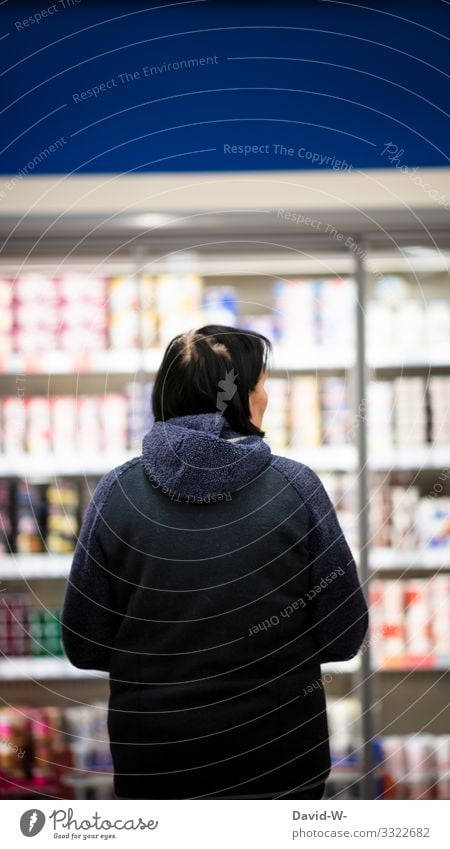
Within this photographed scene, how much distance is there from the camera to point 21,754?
2309 millimetres

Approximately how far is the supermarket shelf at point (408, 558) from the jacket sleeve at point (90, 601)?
1110 mm

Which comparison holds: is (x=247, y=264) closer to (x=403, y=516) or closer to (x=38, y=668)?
(x=403, y=516)

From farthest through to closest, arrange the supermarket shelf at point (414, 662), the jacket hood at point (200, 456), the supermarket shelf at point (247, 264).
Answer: the supermarket shelf at point (414, 662) < the supermarket shelf at point (247, 264) < the jacket hood at point (200, 456)

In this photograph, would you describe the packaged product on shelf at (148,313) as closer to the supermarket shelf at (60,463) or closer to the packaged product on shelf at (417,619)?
the supermarket shelf at (60,463)

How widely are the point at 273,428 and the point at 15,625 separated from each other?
96 cm

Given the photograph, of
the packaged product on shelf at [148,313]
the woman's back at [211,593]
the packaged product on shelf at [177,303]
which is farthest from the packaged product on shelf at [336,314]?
the woman's back at [211,593]

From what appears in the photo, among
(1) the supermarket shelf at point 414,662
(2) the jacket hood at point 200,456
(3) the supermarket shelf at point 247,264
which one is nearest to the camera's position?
(2) the jacket hood at point 200,456

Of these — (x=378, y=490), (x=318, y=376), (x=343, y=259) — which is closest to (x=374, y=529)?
(x=378, y=490)

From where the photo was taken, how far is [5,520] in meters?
2.38

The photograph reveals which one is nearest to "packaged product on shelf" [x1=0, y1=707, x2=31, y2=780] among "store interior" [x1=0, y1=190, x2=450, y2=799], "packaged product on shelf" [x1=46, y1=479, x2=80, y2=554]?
"store interior" [x1=0, y1=190, x2=450, y2=799]

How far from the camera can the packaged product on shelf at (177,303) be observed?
2.30m

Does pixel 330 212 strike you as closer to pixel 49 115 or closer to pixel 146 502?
pixel 49 115

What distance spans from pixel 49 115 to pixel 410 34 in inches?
32.1

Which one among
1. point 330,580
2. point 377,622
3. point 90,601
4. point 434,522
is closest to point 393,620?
point 377,622
